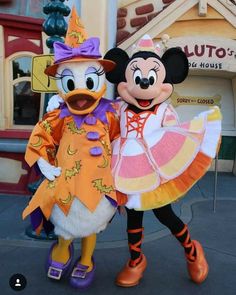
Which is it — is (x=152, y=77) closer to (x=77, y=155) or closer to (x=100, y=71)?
(x=100, y=71)

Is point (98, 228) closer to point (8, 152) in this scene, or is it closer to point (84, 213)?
point (84, 213)

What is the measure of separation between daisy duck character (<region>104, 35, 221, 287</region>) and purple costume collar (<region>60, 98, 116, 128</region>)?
13 centimetres

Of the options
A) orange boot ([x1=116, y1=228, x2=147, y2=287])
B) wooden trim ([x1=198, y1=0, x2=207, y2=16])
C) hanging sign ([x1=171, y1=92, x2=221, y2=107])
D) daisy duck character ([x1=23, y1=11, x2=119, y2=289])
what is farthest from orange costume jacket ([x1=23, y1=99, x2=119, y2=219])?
hanging sign ([x1=171, y1=92, x2=221, y2=107])

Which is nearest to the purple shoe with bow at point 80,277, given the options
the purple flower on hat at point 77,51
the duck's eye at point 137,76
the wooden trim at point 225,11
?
the duck's eye at point 137,76

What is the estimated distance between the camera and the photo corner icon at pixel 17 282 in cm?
307

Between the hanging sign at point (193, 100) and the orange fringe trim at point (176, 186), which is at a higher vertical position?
the hanging sign at point (193, 100)

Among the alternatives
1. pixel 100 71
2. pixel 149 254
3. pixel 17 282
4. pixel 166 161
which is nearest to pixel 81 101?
pixel 100 71

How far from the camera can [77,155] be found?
9.41 ft

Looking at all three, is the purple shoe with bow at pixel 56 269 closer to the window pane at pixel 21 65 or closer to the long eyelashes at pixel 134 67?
the long eyelashes at pixel 134 67

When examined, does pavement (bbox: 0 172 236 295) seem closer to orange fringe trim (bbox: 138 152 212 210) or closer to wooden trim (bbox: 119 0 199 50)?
orange fringe trim (bbox: 138 152 212 210)

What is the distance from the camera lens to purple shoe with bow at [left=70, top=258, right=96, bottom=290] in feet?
10.1

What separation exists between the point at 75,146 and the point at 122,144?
349 millimetres

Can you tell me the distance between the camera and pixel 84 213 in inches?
110

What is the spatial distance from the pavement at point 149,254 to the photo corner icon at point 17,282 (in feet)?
0.12
